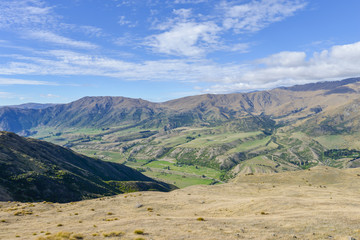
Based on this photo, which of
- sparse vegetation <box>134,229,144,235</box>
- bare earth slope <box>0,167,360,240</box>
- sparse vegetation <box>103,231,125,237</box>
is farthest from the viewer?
sparse vegetation <box>134,229,144,235</box>

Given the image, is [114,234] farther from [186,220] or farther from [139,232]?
[186,220]

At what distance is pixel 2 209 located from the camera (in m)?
54.1

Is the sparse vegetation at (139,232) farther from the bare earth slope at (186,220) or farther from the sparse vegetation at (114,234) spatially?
the sparse vegetation at (114,234)

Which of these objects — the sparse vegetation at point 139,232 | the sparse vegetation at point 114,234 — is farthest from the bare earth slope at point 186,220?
the sparse vegetation at point 139,232

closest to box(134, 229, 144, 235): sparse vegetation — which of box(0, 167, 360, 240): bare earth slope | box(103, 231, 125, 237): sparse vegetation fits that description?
box(0, 167, 360, 240): bare earth slope

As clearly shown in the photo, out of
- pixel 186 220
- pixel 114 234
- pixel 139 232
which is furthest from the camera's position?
pixel 186 220

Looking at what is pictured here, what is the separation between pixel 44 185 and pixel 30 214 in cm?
4918

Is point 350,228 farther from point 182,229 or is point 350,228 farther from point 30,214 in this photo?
point 30,214

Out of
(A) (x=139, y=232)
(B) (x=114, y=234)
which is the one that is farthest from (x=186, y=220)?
(B) (x=114, y=234)

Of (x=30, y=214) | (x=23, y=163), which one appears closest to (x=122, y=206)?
(x=30, y=214)

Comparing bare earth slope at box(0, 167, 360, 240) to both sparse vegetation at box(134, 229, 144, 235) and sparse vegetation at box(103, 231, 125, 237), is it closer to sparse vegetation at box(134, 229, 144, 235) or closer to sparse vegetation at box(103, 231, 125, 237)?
sparse vegetation at box(103, 231, 125, 237)

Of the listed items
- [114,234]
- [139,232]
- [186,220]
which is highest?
[114,234]

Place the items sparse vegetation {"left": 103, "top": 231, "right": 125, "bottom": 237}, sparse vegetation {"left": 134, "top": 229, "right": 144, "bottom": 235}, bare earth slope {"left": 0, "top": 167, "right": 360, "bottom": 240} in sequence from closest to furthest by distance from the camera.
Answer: sparse vegetation {"left": 103, "top": 231, "right": 125, "bottom": 237} < bare earth slope {"left": 0, "top": 167, "right": 360, "bottom": 240} < sparse vegetation {"left": 134, "top": 229, "right": 144, "bottom": 235}

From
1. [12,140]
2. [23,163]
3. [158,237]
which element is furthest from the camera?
[12,140]
